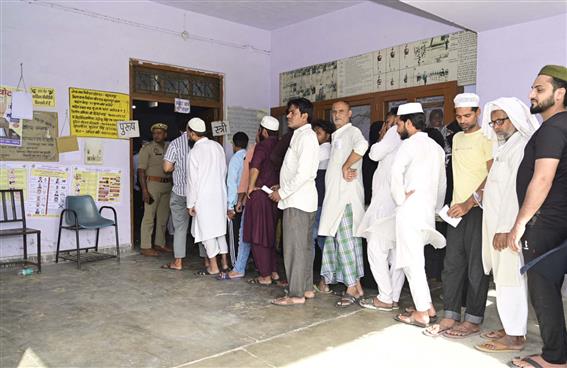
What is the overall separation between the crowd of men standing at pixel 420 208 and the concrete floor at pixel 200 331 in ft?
0.66

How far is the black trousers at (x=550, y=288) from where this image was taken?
2371 millimetres

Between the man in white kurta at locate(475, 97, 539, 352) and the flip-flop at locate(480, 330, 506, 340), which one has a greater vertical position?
the man in white kurta at locate(475, 97, 539, 352)

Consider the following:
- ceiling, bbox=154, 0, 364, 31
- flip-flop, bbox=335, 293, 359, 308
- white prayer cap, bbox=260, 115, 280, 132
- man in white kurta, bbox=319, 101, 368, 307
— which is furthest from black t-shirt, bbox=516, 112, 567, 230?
ceiling, bbox=154, 0, 364, 31

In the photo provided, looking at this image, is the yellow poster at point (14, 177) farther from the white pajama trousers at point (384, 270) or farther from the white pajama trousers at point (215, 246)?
the white pajama trousers at point (384, 270)

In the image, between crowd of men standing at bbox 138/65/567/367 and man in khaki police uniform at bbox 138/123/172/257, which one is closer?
crowd of men standing at bbox 138/65/567/367

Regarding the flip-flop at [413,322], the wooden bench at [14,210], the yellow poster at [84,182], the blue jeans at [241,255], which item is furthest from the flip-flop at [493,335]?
the yellow poster at [84,182]

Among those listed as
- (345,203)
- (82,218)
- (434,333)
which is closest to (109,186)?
(82,218)

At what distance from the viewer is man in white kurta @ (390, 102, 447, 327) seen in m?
3.08

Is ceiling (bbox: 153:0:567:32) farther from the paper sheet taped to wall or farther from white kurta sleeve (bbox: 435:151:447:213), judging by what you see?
the paper sheet taped to wall

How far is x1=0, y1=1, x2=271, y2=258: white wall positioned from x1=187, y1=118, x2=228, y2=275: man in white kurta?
1.69 meters

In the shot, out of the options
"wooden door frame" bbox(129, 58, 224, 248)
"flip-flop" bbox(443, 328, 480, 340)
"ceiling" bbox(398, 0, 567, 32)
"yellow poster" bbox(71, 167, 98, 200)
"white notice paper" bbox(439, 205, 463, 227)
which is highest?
"ceiling" bbox(398, 0, 567, 32)

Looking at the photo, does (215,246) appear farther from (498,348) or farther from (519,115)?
(519,115)

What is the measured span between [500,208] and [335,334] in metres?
1.26

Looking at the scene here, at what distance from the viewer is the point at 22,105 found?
4.98m
